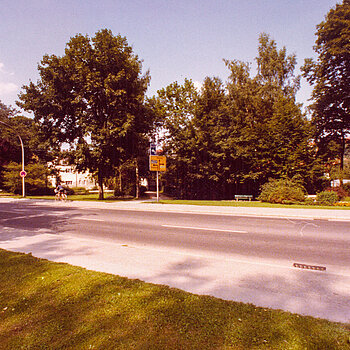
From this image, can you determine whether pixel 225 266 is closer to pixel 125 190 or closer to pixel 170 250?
pixel 170 250

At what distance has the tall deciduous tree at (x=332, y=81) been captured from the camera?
84.7 ft

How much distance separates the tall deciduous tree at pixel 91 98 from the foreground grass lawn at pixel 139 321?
19703 mm

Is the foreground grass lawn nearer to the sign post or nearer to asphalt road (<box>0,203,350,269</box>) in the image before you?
asphalt road (<box>0,203,350,269</box>)

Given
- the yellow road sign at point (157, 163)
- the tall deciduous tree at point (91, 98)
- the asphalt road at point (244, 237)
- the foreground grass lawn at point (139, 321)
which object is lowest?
the asphalt road at point (244, 237)

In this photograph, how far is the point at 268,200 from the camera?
2075cm

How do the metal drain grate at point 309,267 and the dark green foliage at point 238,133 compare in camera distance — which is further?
the dark green foliage at point 238,133

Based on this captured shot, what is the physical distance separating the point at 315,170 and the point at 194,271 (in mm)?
24133

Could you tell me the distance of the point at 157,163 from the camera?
2028cm

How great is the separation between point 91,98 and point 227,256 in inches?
879

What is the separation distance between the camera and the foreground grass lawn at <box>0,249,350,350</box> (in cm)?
244

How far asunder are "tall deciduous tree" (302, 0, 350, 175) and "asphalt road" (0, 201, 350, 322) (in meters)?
22.4

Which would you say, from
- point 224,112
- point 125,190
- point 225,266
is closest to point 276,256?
point 225,266

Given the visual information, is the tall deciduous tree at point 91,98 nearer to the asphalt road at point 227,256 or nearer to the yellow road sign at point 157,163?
the yellow road sign at point 157,163

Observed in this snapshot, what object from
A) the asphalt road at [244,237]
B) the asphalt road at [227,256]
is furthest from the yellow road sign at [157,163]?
the asphalt road at [227,256]
